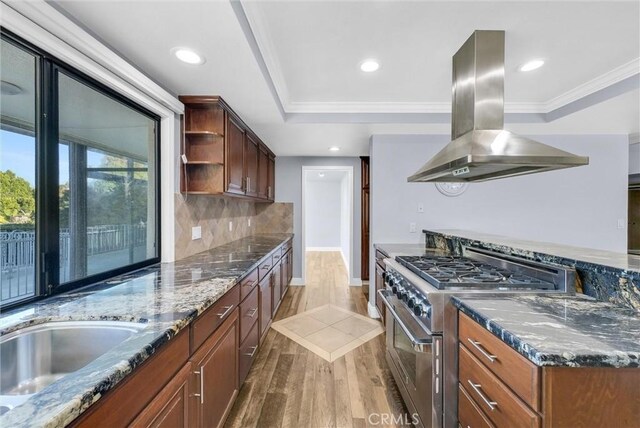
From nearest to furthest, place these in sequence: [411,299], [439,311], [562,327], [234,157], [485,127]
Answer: [562,327], [439,311], [411,299], [485,127], [234,157]

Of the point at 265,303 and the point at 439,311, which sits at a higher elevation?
the point at 439,311

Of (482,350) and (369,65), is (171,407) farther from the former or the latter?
(369,65)

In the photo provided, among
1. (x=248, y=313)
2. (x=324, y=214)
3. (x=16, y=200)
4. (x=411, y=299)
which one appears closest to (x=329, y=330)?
(x=248, y=313)

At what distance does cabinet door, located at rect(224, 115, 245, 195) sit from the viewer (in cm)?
230

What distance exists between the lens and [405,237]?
3.18 meters

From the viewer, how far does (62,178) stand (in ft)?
4.29

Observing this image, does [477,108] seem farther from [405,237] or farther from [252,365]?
[252,365]

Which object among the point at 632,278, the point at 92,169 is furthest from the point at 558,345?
the point at 92,169

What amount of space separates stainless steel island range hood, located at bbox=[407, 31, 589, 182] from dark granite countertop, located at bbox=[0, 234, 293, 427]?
1553 mm

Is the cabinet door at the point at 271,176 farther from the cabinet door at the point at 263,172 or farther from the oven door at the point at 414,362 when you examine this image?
the oven door at the point at 414,362

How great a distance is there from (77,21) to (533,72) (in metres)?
2.96

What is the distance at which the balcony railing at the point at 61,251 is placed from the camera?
1.10 metres

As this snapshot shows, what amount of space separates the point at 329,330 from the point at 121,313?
7.54ft

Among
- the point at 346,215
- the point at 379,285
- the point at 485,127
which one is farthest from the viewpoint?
the point at 346,215
